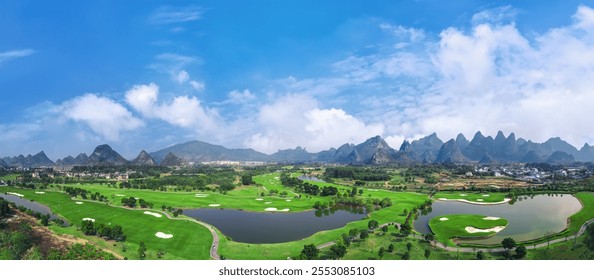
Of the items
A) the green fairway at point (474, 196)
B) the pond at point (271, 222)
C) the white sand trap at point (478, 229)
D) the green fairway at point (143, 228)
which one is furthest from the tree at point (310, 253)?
the green fairway at point (474, 196)

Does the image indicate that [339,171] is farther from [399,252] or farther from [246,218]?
[399,252]

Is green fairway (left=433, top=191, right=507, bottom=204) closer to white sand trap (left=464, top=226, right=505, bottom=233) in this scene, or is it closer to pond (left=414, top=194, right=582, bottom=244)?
pond (left=414, top=194, right=582, bottom=244)

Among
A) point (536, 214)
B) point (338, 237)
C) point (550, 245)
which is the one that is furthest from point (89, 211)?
point (536, 214)

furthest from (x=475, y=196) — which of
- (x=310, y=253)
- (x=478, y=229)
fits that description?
(x=310, y=253)

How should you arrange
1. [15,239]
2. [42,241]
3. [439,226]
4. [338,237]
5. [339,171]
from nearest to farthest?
[15,239] → [42,241] → [338,237] → [439,226] → [339,171]

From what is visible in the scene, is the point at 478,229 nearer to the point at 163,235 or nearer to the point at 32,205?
the point at 163,235
